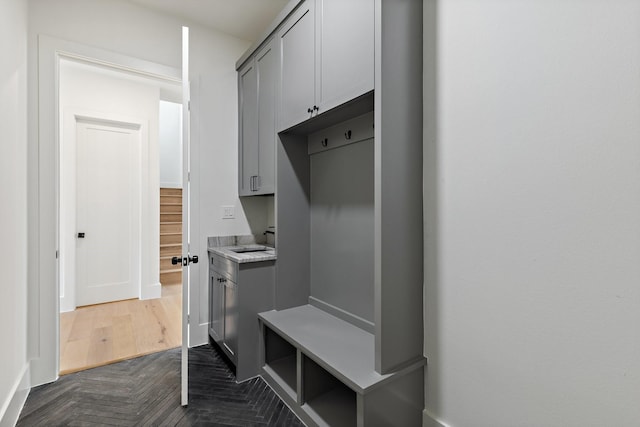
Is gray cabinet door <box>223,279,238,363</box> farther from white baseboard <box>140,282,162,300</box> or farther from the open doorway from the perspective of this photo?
white baseboard <box>140,282,162,300</box>

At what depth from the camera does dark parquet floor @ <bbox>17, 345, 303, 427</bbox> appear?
1.74 meters

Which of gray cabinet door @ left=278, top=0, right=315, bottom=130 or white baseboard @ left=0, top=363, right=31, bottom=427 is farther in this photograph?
gray cabinet door @ left=278, top=0, right=315, bottom=130

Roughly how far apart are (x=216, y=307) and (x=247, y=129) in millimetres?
1591

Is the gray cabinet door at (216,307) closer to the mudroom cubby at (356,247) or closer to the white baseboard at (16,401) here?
the mudroom cubby at (356,247)

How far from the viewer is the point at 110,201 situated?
3.90 metres

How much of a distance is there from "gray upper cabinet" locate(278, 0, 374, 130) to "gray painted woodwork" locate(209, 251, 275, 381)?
108 centimetres

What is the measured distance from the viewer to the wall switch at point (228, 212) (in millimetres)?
2849

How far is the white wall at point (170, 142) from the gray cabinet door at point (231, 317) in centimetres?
466

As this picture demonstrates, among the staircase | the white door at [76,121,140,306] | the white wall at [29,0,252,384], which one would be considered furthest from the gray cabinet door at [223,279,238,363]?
the staircase

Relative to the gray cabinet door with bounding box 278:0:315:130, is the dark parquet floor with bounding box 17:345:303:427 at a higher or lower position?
lower

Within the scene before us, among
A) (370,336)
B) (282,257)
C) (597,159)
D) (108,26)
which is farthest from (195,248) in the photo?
(597,159)

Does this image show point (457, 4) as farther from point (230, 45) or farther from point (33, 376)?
point (33, 376)

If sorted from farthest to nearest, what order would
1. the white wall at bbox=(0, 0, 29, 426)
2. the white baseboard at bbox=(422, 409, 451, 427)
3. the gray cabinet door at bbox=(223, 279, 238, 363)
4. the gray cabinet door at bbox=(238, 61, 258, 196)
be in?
1. the gray cabinet door at bbox=(238, 61, 258, 196)
2. the gray cabinet door at bbox=(223, 279, 238, 363)
3. the white wall at bbox=(0, 0, 29, 426)
4. the white baseboard at bbox=(422, 409, 451, 427)

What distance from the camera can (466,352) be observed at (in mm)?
1408
